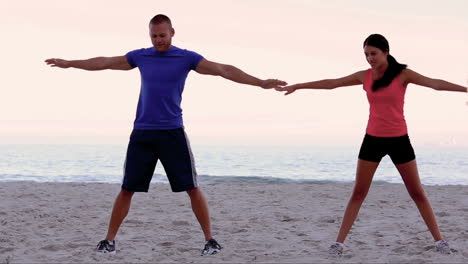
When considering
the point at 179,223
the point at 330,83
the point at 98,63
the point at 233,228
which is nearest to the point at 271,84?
the point at 330,83

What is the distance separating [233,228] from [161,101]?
2.71m

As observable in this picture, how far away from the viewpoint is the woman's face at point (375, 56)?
4639 millimetres

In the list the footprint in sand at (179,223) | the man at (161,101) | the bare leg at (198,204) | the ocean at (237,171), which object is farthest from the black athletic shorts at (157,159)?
the ocean at (237,171)

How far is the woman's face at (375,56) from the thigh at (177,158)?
174 cm

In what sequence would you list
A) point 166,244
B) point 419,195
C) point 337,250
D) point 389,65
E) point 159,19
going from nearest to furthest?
point 159,19, point 389,65, point 419,195, point 337,250, point 166,244

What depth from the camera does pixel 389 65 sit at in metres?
4.77

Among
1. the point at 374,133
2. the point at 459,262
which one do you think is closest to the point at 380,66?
the point at 374,133

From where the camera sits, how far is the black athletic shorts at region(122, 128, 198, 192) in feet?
15.9

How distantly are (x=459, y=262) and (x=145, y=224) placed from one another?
393cm

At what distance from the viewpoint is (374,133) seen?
479 centimetres

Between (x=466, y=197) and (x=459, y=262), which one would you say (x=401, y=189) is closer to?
(x=466, y=197)

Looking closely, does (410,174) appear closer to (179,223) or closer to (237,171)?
(179,223)

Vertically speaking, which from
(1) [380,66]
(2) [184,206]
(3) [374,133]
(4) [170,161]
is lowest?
(2) [184,206]

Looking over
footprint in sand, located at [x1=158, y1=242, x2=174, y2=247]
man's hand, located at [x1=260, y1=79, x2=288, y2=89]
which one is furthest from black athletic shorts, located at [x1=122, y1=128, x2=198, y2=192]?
footprint in sand, located at [x1=158, y1=242, x2=174, y2=247]
